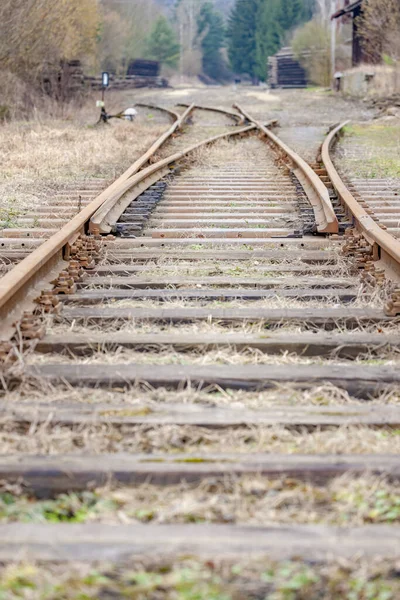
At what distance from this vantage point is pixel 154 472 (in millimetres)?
2268

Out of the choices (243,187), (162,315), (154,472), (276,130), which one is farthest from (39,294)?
(276,130)

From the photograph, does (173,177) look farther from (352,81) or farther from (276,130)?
(352,81)

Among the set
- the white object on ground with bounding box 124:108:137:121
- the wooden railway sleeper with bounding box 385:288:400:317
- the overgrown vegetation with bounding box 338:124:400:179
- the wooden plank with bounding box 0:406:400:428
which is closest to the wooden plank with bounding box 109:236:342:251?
the wooden railway sleeper with bounding box 385:288:400:317

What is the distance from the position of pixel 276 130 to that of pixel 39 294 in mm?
13676

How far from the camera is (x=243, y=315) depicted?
3744mm

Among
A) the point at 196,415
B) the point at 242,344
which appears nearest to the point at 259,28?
the point at 242,344

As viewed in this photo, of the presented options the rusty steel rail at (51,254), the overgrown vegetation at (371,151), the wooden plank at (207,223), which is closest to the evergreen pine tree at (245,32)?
the overgrown vegetation at (371,151)

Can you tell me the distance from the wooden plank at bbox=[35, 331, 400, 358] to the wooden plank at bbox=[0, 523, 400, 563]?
135 centimetres

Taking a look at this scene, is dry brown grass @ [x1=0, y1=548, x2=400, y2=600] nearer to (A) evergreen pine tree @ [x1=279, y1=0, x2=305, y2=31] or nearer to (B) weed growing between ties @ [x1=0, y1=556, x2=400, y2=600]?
(B) weed growing between ties @ [x1=0, y1=556, x2=400, y2=600]

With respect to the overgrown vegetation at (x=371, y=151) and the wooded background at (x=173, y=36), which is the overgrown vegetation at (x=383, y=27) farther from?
the overgrown vegetation at (x=371, y=151)

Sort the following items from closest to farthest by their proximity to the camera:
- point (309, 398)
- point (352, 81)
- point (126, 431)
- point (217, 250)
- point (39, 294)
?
point (126, 431) < point (309, 398) < point (39, 294) < point (217, 250) < point (352, 81)

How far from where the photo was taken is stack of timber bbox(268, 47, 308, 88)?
5238 centimetres

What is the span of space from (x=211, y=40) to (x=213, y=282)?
9864 centimetres

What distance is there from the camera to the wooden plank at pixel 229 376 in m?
2.94
